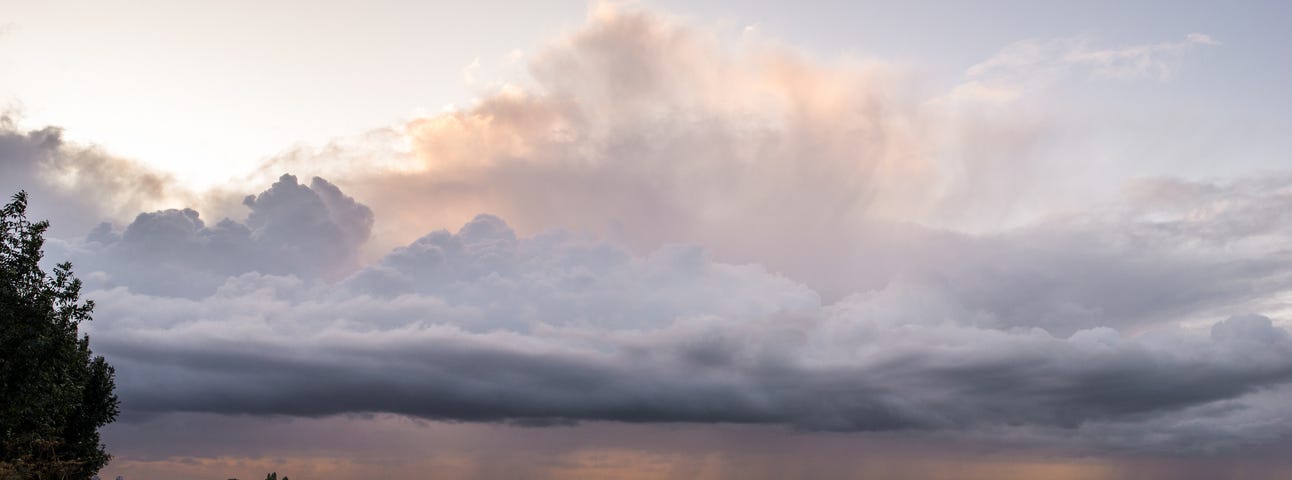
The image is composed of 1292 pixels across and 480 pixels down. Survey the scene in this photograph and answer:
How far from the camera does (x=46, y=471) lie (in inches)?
2645

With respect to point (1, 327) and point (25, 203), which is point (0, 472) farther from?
point (25, 203)

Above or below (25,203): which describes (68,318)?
below

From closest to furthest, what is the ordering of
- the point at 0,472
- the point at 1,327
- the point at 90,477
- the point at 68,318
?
the point at 0,472, the point at 1,327, the point at 68,318, the point at 90,477

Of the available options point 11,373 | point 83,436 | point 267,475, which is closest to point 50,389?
point 11,373

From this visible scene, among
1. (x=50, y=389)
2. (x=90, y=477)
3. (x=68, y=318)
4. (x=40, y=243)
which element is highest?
(x=40, y=243)

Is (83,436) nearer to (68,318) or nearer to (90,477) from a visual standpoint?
(90,477)

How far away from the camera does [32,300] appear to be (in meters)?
62.8

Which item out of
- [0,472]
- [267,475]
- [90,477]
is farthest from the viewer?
[90,477]

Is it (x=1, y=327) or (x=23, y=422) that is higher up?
(x=1, y=327)

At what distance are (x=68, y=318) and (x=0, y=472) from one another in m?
12.7

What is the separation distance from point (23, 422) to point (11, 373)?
10154 millimetres

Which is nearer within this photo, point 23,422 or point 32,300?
point 32,300

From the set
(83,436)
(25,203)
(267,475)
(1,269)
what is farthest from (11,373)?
(83,436)

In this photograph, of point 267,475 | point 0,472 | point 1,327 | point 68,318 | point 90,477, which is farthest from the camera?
point 90,477
